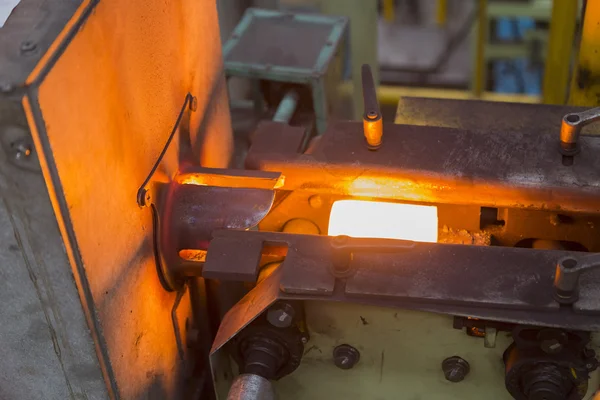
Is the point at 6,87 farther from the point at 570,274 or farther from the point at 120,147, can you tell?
the point at 570,274

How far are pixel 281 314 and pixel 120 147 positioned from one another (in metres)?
0.35

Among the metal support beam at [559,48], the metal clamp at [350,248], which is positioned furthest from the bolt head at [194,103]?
the metal support beam at [559,48]

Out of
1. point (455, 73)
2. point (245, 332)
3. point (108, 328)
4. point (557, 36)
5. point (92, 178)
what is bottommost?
point (455, 73)

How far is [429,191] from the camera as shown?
144cm

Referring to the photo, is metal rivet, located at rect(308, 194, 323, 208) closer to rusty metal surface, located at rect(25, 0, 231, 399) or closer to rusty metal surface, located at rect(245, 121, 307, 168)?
rusty metal surface, located at rect(245, 121, 307, 168)

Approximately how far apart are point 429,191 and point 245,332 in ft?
1.32

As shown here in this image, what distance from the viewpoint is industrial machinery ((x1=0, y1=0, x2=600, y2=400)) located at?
105 cm

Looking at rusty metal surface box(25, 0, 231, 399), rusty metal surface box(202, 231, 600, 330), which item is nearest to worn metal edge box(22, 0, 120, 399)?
rusty metal surface box(25, 0, 231, 399)

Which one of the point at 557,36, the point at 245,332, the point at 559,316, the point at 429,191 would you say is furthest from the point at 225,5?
the point at 559,316

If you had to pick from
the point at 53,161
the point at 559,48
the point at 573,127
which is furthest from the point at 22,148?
the point at 559,48

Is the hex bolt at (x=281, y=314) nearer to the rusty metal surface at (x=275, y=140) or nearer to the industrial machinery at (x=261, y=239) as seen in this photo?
the industrial machinery at (x=261, y=239)

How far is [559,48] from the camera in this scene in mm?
2582

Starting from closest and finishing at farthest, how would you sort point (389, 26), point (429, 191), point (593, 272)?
point (593, 272) < point (429, 191) < point (389, 26)

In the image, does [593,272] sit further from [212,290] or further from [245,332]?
[212,290]
